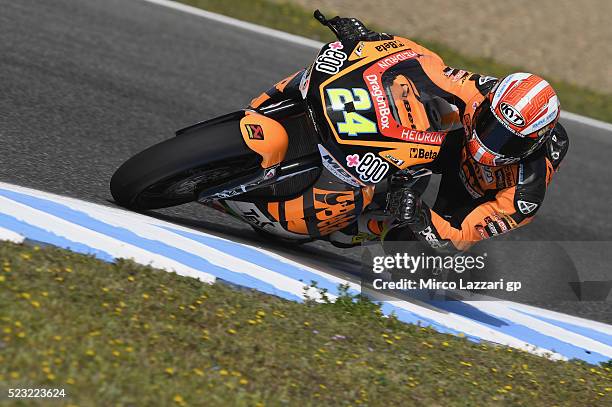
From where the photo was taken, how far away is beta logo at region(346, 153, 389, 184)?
5098mm

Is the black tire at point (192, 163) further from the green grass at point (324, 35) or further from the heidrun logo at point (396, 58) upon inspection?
the green grass at point (324, 35)

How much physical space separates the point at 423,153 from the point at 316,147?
2.01 feet

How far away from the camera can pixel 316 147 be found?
5.27 m

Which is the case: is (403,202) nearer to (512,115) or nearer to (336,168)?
(336,168)

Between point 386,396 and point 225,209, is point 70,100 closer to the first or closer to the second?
point 225,209

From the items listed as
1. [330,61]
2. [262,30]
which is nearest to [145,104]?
[262,30]

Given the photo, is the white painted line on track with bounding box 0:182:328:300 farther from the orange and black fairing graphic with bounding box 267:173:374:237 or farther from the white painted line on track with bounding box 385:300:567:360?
the white painted line on track with bounding box 385:300:567:360

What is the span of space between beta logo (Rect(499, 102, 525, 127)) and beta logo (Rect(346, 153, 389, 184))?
2.34 ft

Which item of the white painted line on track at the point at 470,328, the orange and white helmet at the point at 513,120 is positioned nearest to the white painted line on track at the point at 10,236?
the white painted line on track at the point at 470,328

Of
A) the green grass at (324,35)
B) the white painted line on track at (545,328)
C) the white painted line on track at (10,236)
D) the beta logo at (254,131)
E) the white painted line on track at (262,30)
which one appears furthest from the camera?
the green grass at (324,35)

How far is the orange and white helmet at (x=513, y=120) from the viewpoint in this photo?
16.7 feet

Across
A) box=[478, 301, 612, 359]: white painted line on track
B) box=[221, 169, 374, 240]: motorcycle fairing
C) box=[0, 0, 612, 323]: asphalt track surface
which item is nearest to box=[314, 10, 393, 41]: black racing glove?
box=[221, 169, 374, 240]: motorcycle fairing

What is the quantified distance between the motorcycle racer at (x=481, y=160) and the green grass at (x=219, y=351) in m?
0.64

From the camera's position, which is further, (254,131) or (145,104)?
(145,104)
